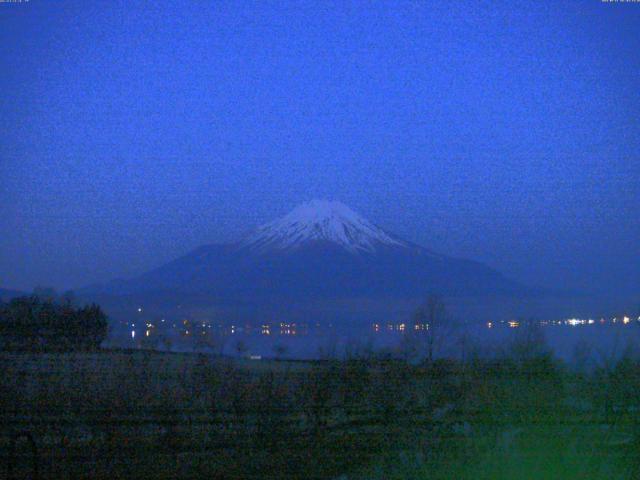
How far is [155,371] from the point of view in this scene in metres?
9.10

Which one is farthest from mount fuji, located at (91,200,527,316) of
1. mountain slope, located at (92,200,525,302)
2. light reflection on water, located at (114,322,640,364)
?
light reflection on water, located at (114,322,640,364)

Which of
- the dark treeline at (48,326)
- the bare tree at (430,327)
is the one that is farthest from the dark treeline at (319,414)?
the bare tree at (430,327)

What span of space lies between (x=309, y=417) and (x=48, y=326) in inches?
144

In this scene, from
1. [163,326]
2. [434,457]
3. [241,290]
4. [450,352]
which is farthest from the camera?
[241,290]

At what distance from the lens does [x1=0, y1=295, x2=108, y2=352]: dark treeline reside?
370 inches

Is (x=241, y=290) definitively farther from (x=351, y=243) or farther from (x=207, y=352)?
(x=207, y=352)

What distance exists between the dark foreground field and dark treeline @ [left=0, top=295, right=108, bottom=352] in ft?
0.96

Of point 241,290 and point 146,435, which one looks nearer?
point 146,435

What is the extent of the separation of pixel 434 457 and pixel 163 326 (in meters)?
7.37

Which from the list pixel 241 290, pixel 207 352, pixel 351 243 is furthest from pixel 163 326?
pixel 351 243

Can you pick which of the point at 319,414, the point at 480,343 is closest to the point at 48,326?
the point at 319,414

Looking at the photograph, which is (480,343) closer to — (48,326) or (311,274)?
(48,326)

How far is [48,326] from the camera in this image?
9664mm

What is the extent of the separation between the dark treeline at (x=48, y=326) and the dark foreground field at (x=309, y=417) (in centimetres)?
29
